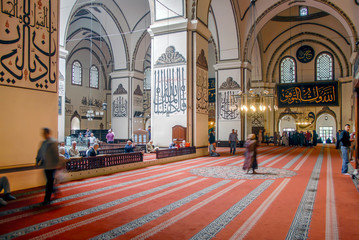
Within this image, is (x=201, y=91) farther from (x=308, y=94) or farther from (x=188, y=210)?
(x=308, y=94)

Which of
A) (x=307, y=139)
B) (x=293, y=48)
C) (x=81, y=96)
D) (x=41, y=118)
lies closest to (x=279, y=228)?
(x=41, y=118)

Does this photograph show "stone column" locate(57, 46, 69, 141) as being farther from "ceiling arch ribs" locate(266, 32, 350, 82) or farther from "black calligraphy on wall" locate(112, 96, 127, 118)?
"ceiling arch ribs" locate(266, 32, 350, 82)

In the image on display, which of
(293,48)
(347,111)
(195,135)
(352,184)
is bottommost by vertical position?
(352,184)

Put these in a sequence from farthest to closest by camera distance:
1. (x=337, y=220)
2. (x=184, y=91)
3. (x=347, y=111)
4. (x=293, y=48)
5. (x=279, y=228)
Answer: (x=293, y=48), (x=347, y=111), (x=184, y=91), (x=337, y=220), (x=279, y=228)

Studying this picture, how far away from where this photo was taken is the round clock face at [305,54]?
18.0m

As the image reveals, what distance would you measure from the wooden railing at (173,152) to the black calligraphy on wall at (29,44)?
3.11 metres

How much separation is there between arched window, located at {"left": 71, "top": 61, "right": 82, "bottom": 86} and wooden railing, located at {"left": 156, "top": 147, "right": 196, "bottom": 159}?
37.8 feet

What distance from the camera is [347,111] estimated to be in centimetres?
1662

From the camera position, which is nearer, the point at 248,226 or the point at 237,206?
the point at 248,226

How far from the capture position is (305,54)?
1808 centimetres

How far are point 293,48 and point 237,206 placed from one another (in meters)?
17.5

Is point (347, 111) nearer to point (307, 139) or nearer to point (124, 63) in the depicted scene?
point (307, 139)

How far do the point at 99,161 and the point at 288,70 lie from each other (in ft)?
53.4

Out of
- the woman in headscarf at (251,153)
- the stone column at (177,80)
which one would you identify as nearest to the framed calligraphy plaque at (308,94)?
the stone column at (177,80)
